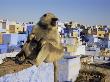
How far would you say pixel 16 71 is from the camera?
5473mm

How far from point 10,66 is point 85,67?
12778 mm

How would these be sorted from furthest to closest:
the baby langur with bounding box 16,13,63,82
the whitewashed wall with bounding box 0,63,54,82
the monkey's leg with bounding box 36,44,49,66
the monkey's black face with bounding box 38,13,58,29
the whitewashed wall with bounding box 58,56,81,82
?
1. the whitewashed wall with bounding box 58,56,81,82
2. the monkey's black face with bounding box 38,13,58,29
3. the baby langur with bounding box 16,13,63,82
4. the monkey's leg with bounding box 36,44,49,66
5. the whitewashed wall with bounding box 0,63,54,82

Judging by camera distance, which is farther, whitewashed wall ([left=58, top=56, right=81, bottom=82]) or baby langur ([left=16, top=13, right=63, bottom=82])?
whitewashed wall ([left=58, top=56, right=81, bottom=82])

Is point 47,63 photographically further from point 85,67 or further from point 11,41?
point 11,41

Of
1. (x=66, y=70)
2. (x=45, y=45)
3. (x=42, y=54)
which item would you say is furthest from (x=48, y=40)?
(x=66, y=70)

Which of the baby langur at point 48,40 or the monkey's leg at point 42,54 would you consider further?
the baby langur at point 48,40

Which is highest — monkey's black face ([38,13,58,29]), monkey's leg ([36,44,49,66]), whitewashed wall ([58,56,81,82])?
monkey's black face ([38,13,58,29])

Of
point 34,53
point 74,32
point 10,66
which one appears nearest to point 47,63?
point 34,53

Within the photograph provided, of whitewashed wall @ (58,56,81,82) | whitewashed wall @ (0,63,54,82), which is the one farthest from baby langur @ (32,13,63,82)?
whitewashed wall @ (58,56,81,82)

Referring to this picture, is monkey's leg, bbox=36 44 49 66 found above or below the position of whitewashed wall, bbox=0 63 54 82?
above

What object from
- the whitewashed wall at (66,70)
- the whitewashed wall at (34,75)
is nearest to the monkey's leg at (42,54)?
the whitewashed wall at (34,75)

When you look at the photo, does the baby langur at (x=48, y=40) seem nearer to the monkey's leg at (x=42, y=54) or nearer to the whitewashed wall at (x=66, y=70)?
the monkey's leg at (x=42, y=54)

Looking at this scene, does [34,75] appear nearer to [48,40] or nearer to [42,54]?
[42,54]

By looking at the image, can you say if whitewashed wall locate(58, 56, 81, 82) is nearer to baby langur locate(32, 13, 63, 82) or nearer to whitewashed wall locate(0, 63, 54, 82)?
baby langur locate(32, 13, 63, 82)
